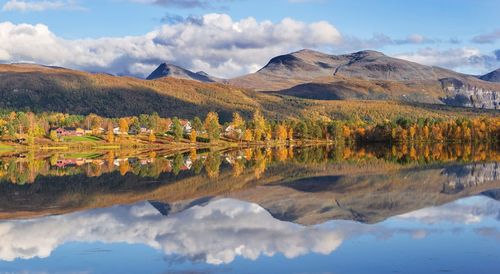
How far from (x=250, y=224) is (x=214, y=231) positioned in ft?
9.38

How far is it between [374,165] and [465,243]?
5276cm

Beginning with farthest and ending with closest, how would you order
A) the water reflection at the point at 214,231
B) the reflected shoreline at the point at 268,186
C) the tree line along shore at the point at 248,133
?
the tree line along shore at the point at 248,133, the reflected shoreline at the point at 268,186, the water reflection at the point at 214,231

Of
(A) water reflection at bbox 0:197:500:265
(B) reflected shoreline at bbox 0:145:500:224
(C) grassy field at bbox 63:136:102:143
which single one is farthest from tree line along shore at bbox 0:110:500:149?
(A) water reflection at bbox 0:197:500:265

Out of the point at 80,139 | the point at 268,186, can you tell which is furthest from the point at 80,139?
the point at 268,186

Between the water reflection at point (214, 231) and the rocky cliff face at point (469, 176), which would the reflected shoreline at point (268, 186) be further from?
the water reflection at point (214, 231)

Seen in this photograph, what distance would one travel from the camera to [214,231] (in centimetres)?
3131

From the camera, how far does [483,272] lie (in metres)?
22.0

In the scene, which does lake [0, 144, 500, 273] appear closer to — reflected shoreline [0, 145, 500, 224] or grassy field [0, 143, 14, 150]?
reflected shoreline [0, 145, 500, 224]

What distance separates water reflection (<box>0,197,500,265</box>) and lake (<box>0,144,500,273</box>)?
5 cm

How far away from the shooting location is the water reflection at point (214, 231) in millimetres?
26469

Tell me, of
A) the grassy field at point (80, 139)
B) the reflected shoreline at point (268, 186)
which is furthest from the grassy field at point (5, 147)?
the reflected shoreline at point (268, 186)

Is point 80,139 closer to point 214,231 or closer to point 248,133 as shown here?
point 248,133

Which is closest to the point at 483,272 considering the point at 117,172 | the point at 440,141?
the point at 117,172

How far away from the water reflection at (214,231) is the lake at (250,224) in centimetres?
5
